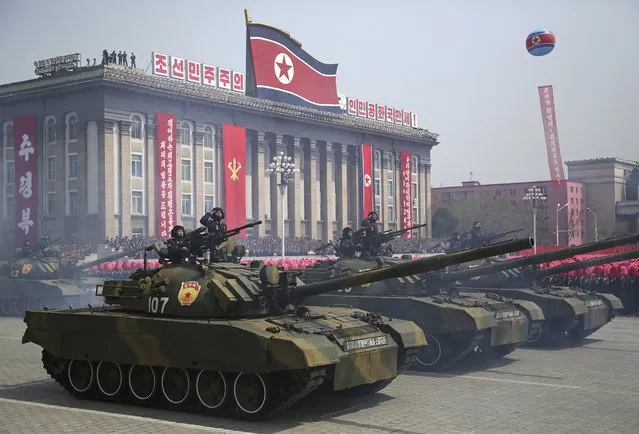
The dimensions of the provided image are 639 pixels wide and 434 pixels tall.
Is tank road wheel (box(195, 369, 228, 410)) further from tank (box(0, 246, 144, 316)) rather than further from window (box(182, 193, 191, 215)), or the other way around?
window (box(182, 193, 191, 215))

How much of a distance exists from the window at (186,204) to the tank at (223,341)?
126 feet

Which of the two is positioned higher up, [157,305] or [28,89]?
[28,89]

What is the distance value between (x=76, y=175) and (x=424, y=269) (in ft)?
132

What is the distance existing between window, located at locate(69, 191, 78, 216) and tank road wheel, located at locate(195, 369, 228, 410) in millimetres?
38820

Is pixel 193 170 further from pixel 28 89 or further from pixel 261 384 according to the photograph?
pixel 261 384

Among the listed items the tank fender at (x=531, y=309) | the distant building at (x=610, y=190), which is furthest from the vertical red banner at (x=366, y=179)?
the tank fender at (x=531, y=309)

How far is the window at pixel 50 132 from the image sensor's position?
49688 millimetres

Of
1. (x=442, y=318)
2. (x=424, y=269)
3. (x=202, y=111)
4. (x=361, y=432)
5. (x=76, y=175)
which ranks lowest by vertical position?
(x=361, y=432)

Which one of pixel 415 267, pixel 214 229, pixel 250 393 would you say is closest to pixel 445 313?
pixel 415 267

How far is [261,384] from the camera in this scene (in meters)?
11.8

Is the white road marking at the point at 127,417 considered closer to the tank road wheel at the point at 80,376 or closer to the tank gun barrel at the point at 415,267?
the tank road wheel at the point at 80,376

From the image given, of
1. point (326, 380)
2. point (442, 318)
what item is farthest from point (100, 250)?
point (326, 380)

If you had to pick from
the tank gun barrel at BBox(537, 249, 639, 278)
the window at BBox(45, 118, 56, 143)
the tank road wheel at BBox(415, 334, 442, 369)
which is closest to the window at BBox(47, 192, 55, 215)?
the window at BBox(45, 118, 56, 143)

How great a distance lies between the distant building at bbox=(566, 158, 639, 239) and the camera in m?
49.0
